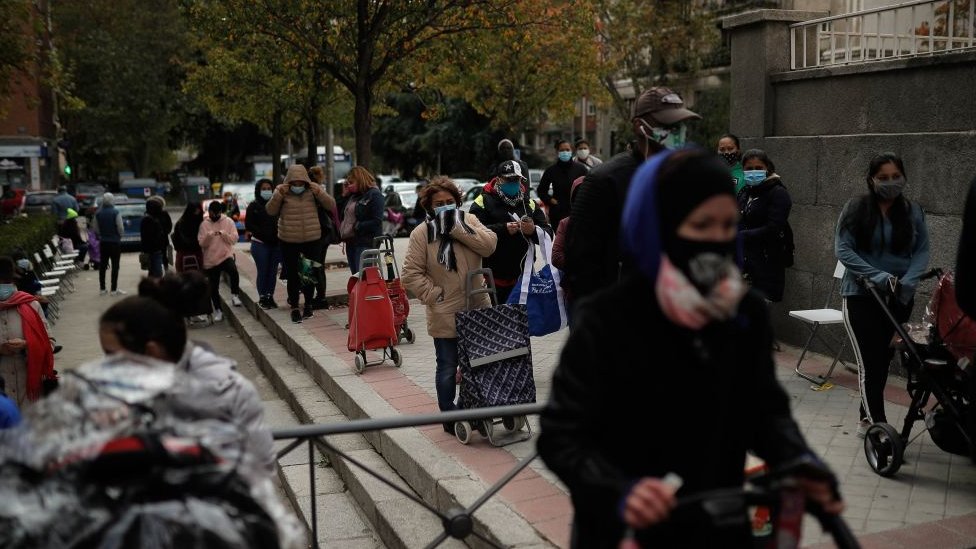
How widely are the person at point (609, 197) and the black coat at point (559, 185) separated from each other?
23.2ft

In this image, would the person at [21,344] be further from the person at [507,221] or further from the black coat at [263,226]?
the black coat at [263,226]

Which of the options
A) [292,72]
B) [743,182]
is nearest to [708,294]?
[743,182]

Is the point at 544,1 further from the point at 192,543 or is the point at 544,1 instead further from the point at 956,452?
the point at 192,543

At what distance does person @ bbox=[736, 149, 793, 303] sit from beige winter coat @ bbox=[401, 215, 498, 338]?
7.74 feet

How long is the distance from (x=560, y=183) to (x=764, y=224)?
3.92 meters

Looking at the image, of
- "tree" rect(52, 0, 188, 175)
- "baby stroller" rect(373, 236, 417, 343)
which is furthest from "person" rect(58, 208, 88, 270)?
"tree" rect(52, 0, 188, 175)

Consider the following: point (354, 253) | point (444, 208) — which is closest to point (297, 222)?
point (354, 253)

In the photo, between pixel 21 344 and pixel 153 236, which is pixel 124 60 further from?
pixel 21 344

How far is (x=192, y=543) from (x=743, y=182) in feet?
23.2

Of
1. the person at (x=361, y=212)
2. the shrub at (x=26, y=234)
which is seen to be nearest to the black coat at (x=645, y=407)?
the person at (x=361, y=212)

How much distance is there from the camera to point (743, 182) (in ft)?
28.1

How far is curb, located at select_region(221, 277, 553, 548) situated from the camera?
4762 millimetres

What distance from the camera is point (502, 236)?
781 centimetres

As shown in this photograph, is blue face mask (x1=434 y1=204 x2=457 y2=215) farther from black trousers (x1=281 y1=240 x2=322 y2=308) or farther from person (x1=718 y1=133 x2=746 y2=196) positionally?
black trousers (x1=281 y1=240 x2=322 y2=308)
